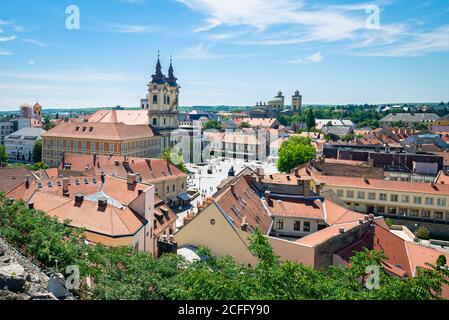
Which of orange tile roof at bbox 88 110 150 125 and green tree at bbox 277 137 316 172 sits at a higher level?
orange tile roof at bbox 88 110 150 125

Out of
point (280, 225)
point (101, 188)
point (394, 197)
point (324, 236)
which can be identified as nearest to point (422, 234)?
point (394, 197)

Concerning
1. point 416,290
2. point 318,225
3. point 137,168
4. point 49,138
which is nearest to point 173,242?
point 318,225

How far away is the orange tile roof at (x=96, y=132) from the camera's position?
6272 cm

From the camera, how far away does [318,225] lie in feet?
90.8

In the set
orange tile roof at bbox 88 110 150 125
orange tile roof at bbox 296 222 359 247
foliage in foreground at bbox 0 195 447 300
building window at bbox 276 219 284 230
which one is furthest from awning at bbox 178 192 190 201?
orange tile roof at bbox 88 110 150 125

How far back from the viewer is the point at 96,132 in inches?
2511

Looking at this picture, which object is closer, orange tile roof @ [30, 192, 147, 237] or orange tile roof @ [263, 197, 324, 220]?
orange tile roof @ [30, 192, 147, 237]

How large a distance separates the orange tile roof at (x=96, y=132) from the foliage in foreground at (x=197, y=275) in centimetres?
4770

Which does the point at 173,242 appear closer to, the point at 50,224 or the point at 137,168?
the point at 50,224

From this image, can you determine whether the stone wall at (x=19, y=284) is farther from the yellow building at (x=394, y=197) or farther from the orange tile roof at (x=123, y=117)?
the orange tile roof at (x=123, y=117)

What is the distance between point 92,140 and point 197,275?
5746 centimetres

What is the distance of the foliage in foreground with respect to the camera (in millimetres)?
9359

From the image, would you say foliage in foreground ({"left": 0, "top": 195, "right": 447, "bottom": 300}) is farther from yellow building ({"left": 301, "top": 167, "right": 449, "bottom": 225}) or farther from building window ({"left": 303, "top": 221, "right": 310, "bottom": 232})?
yellow building ({"left": 301, "top": 167, "right": 449, "bottom": 225})
